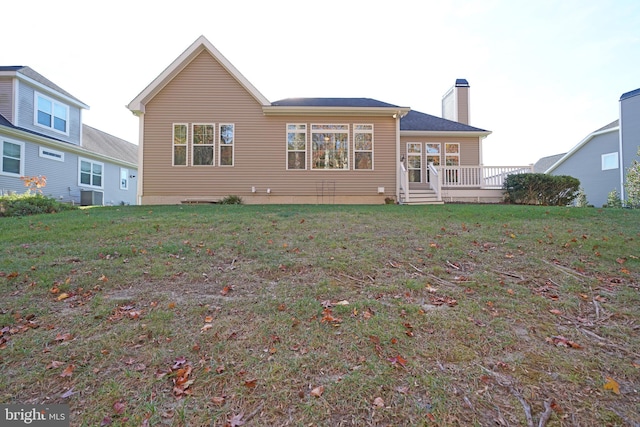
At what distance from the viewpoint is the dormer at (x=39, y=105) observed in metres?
14.9

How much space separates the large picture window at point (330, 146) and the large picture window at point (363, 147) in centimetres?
38

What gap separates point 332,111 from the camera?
12539 millimetres

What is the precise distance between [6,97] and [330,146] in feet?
51.8

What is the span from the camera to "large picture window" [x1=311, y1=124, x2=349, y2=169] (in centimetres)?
1288

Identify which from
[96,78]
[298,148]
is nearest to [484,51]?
[298,148]

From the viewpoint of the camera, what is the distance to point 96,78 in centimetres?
1703

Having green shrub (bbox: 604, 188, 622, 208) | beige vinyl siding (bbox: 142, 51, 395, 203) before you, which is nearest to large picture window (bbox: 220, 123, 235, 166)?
beige vinyl siding (bbox: 142, 51, 395, 203)

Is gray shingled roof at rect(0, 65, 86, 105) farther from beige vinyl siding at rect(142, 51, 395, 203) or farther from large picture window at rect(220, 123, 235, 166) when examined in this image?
large picture window at rect(220, 123, 235, 166)

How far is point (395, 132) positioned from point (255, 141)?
19.0ft

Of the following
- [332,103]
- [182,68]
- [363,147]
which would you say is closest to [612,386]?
[363,147]

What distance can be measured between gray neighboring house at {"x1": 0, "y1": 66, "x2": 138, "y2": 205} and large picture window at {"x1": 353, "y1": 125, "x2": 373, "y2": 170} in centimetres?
1520

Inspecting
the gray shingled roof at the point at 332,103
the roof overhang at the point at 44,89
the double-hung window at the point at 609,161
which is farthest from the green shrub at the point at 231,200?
the double-hung window at the point at 609,161

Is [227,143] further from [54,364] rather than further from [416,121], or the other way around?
[54,364]

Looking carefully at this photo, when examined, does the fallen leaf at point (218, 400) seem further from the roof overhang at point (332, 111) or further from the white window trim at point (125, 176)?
the white window trim at point (125, 176)
